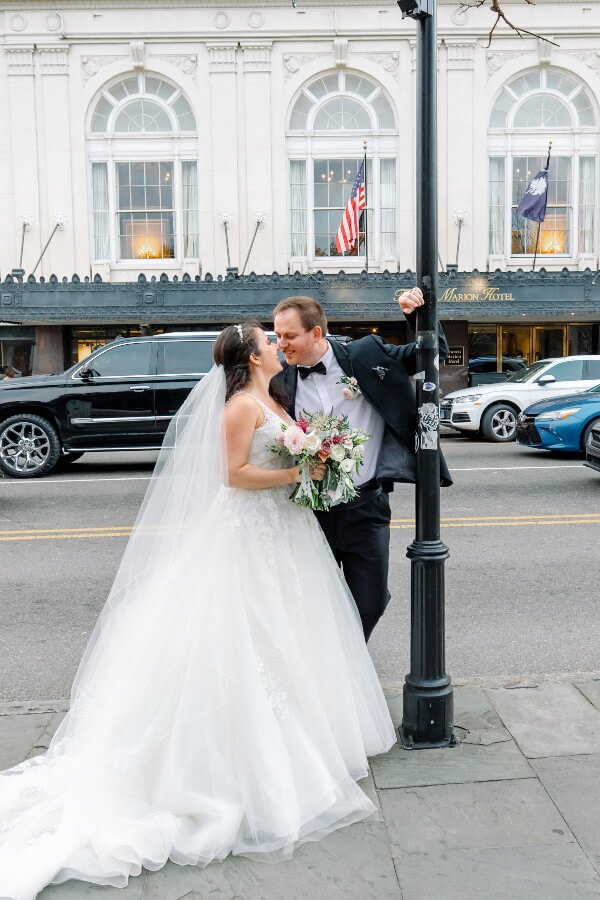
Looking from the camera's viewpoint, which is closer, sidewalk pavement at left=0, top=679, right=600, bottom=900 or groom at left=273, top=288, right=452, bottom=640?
sidewalk pavement at left=0, top=679, right=600, bottom=900

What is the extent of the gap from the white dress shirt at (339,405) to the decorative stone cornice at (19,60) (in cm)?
2185

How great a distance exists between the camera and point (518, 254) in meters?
23.0

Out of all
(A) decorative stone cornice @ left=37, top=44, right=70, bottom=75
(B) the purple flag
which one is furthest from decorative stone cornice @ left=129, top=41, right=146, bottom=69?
(B) the purple flag

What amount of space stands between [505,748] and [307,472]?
1496 mm

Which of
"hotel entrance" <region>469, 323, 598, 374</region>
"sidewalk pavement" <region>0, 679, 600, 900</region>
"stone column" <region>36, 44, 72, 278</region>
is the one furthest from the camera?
"hotel entrance" <region>469, 323, 598, 374</region>

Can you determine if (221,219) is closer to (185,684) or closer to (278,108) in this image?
(278,108)

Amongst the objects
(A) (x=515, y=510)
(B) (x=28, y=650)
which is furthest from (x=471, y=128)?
(B) (x=28, y=650)

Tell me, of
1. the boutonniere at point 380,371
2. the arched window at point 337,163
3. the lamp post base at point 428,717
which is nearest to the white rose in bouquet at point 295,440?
the boutonniere at point 380,371

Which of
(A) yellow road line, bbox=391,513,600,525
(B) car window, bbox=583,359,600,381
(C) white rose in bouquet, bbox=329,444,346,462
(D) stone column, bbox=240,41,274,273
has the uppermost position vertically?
(D) stone column, bbox=240,41,274,273

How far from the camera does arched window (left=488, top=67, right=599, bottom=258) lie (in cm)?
2277

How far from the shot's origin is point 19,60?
71.6 ft

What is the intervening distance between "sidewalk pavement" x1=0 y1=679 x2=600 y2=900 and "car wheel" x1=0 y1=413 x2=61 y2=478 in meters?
8.68

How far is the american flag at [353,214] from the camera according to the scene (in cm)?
2002

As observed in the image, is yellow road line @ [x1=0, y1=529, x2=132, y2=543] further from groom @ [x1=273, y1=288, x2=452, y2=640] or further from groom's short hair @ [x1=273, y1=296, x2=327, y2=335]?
groom's short hair @ [x1=273, y1=296, x2=327, y2=335]
